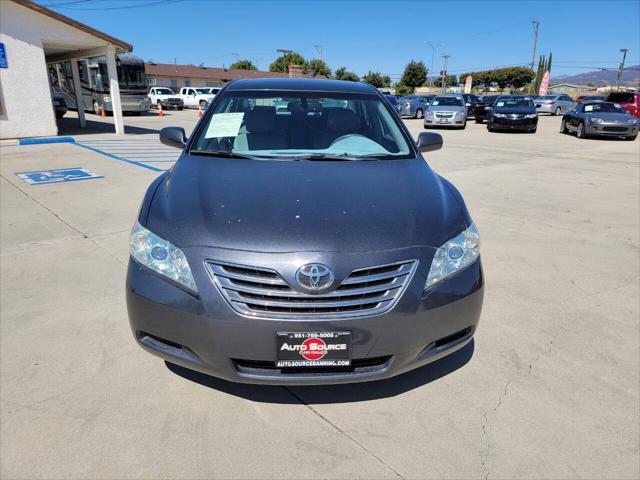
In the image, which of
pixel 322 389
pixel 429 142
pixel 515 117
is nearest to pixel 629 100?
pixel 515 117

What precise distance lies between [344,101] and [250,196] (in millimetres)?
1734

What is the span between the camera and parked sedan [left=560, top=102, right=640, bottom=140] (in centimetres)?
1648

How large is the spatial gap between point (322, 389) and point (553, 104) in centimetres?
4013

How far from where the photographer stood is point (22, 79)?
13.9 m

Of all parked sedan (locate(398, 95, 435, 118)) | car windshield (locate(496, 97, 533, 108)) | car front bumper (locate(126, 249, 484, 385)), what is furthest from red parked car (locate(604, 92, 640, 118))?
car front bumper (locate(126, 249, 484, 385))

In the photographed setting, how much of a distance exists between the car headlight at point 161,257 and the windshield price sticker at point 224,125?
1315 millimetres

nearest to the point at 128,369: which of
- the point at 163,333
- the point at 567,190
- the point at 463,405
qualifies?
the point at 163,333

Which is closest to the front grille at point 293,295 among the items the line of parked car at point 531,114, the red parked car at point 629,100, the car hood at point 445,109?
Result: the line of parked car at point 531,114

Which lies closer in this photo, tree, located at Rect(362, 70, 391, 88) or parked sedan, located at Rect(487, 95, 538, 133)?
parked sedan, located at Rect(487, 95, 538, 133)

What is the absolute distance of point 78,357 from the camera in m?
2.83

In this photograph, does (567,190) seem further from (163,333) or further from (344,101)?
(163,333)

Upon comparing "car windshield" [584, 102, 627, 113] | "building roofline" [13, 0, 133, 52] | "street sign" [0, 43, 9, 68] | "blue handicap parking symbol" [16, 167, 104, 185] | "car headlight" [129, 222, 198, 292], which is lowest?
"blue handicap parking symbol" [16, 167, 104, 185]

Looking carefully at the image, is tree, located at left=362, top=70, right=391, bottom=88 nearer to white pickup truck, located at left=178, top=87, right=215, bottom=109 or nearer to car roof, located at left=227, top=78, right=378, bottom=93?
white pickup truck, located at left=178, top=87, right=215, bottom=109

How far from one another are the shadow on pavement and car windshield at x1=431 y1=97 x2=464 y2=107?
21.6 metres
